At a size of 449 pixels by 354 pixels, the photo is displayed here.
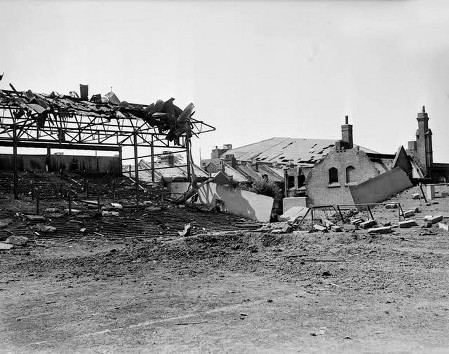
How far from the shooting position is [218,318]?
6957mm

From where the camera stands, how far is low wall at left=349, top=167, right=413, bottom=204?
114ft

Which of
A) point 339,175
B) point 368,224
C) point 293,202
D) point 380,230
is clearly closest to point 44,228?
point 380,230

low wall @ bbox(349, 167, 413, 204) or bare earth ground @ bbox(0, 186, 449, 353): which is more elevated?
low wall @ bbox(349, 167, 413, 204)

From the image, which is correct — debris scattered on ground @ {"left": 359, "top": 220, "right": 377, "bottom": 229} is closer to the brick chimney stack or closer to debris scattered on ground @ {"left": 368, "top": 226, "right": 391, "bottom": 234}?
debris scattered on ground @ {"left": 368, "top": 226, "right": 391, "bottom": 234}

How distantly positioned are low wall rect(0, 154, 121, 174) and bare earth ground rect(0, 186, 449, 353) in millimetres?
12397

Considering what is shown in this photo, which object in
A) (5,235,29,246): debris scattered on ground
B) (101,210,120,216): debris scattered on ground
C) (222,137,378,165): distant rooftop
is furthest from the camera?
(222,137,378,165): distant rooftop

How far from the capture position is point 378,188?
35.2 m

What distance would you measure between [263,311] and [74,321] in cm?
266

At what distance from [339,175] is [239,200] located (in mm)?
17754

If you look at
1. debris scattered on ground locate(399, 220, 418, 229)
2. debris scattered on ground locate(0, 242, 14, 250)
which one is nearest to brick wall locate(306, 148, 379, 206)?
debris scattered on ground locate(399, 220, 418, 229)

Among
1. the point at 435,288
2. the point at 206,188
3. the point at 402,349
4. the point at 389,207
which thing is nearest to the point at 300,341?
the point at 402,349

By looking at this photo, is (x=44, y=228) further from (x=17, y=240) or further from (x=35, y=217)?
(x=17, y=240)

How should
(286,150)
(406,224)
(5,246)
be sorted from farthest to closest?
1. (286,150)
2. (406,224)
3. (5,246)

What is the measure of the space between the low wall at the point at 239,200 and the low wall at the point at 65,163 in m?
6.18
